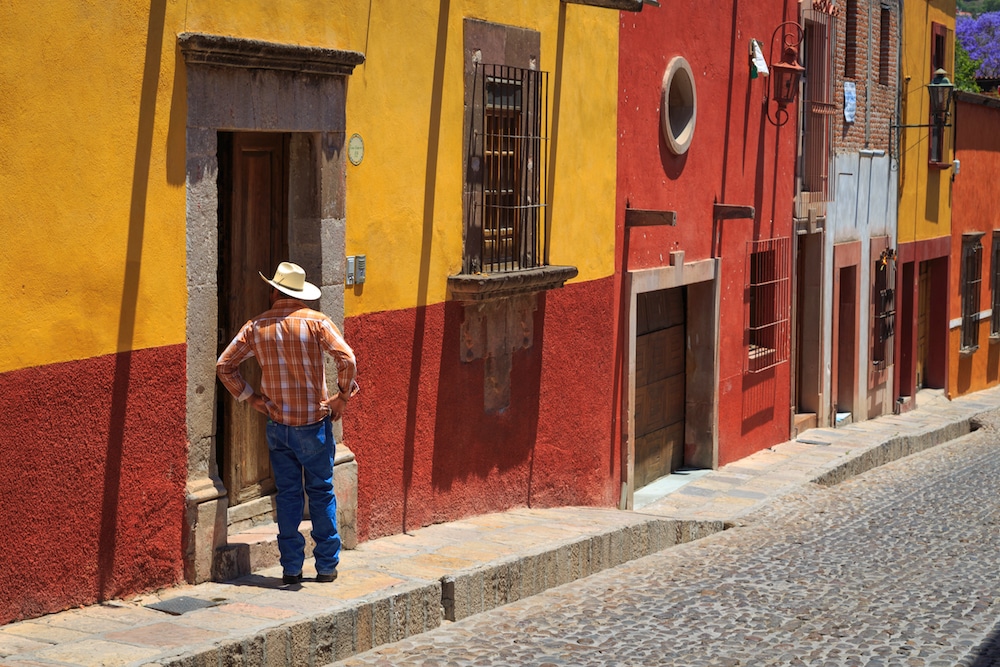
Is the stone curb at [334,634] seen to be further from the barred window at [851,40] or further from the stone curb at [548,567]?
the barred window at [851,40]

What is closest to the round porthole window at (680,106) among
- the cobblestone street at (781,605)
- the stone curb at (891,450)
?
the cobblestone street at (781,605)

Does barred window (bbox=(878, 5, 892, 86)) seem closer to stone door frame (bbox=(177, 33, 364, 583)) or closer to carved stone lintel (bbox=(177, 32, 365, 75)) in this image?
carved stone lintel (bbox=(177, 32, 365, 75))

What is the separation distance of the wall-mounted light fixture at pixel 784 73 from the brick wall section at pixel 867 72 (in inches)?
68.6

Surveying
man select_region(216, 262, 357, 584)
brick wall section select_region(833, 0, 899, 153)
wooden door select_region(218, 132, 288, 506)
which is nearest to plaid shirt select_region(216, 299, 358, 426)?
man select_region(216, 262, 357, 584)

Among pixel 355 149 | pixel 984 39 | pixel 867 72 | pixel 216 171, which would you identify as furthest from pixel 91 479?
pixel 984 39

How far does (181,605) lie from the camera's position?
678 cm

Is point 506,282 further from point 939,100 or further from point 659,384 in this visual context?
point 939,100

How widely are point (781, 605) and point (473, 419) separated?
2534 mm

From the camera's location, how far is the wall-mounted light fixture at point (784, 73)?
15.9 metres

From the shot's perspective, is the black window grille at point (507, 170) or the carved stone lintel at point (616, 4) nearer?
the black window grille at point (507, 170)

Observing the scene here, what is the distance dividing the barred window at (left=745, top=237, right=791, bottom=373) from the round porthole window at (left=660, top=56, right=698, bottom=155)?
2.37 m

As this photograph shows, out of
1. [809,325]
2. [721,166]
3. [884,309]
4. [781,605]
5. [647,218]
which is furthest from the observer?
[884,309]

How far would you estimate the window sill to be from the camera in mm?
9523

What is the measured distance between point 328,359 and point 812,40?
10614 mm
